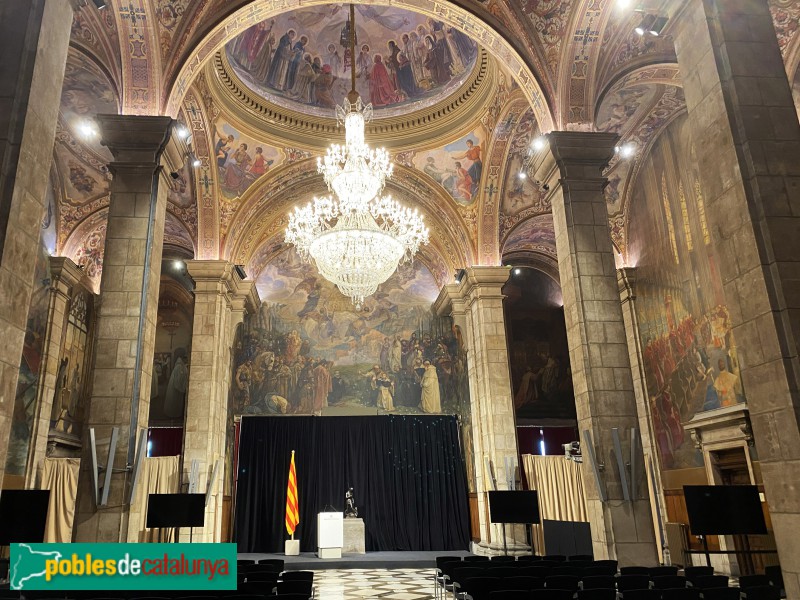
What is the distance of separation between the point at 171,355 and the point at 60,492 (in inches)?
206

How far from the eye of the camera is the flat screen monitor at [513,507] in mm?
8562

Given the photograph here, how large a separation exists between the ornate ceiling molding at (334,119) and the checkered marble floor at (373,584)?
895cm

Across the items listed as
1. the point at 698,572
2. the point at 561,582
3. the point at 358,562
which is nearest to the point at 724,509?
the point at 698,572

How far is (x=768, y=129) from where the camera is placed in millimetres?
4453

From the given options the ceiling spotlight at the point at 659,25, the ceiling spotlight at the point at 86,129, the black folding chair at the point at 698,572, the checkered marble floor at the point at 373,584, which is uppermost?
the ceiling spotlight at the point at 86,129

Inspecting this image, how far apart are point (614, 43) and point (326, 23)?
636cm

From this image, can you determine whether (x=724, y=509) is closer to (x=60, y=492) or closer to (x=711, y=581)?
(x=711, y=581)

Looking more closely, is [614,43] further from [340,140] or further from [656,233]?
[340,140]

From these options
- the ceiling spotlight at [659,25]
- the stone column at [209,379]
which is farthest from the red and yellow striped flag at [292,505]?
the ceiling spotlight at [659,25]

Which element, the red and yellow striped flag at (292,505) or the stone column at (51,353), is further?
the red and yellow striped flag at (292,505)

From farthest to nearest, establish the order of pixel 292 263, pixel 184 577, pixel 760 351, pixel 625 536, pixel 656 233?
pixel 292 263
pixel 656 233
pixel 625 536
pixel 760 351
pixel 184 577

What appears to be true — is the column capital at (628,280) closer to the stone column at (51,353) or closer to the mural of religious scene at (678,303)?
the mural of religious scene at (678,303)

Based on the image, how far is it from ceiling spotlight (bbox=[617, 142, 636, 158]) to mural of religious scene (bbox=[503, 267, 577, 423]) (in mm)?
5355

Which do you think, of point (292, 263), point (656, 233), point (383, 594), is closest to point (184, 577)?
point (383, 594)
